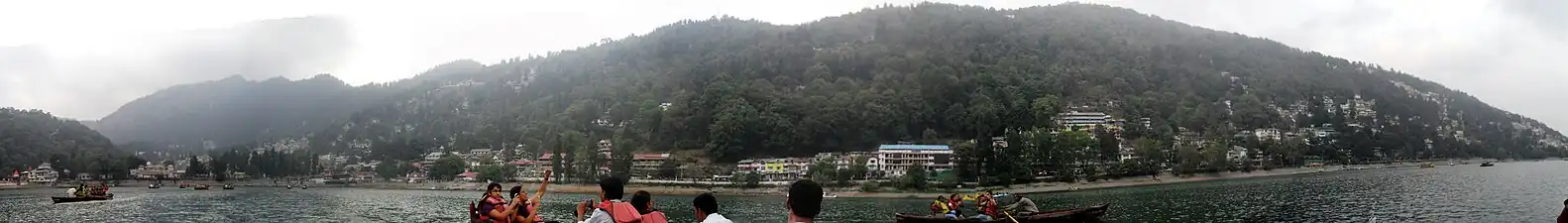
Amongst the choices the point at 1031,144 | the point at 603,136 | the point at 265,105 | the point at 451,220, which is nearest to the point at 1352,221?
the point at 451,220

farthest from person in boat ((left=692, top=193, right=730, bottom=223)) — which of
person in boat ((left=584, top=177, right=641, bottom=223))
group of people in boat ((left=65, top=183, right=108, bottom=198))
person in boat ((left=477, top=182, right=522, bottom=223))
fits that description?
group of people in boat ((left=65, top=183, right=108, bottom=198))

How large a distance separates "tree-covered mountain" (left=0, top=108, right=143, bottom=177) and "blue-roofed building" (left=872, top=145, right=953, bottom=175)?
98.0 m

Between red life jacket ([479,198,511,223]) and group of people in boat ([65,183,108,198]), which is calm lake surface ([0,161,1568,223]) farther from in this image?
red life jacket ([479,198,511,223])

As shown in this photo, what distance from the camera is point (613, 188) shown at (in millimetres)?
6023

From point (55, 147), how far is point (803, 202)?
16047 centimetres

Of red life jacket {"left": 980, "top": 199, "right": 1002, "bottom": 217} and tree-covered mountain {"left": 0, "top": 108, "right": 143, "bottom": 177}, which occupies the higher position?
tree-covered mountain {"left": 0, "top": 108, "right": 143, "bottom": 177}

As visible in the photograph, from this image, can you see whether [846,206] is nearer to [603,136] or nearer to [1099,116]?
[1099,116]

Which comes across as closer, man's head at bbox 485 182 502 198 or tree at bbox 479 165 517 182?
man's head at bbox 485 182 502 198

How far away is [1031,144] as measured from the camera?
77.9m

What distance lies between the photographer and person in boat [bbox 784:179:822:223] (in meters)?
4.23

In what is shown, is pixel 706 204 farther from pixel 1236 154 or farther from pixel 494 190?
pixel 1236 154

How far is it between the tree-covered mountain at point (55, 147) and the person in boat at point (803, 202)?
→ 14022cm

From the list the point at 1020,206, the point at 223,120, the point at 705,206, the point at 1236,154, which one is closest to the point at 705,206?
the point at 705,206

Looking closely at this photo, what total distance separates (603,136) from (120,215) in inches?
2939
